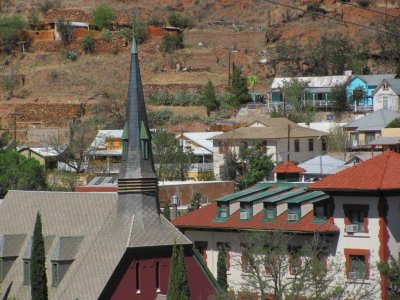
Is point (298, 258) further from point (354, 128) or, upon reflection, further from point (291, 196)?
point (354, 128)

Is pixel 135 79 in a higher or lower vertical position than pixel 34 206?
higher

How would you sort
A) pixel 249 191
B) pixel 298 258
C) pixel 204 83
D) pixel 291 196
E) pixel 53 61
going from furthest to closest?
pixel 53 61
pixel 204 83
pixel 249 191
pixel 291 196
pixel 298 258

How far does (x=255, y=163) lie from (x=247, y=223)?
3584 centimetres

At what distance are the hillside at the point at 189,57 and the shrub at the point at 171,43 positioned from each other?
65 centimetres

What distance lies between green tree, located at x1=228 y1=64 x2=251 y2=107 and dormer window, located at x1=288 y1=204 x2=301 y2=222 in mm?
63979

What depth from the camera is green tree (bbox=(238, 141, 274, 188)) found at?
81094 mm

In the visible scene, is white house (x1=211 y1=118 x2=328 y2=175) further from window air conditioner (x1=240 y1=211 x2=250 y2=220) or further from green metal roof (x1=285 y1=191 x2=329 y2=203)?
green metal roof (x1=285 y1=191 x2=329 y2=203)

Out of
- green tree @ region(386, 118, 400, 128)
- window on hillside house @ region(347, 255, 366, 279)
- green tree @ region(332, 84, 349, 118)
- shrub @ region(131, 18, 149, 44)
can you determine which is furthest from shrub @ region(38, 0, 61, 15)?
window on hillside house @ region(347, 255, 366, 279)

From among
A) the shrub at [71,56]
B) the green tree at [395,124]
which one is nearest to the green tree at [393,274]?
the green tree at [395,124]

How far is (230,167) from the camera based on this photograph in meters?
88.9

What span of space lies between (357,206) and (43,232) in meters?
10.8

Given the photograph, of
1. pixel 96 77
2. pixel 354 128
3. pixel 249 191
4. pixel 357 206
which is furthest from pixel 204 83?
pixel 357 206

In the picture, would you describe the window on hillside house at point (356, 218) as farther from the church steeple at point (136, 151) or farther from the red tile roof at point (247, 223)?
the church steeple at point (136, 151)

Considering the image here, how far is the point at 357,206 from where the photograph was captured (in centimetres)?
4459
